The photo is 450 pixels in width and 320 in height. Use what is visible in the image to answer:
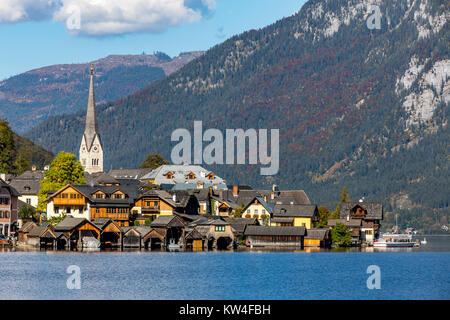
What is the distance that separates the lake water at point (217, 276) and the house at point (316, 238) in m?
21.8

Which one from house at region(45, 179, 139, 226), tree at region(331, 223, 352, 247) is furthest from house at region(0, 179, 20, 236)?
tree at region(331, 223, 352, 247)

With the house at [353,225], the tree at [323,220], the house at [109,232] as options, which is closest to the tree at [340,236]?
the tree at [323,220]

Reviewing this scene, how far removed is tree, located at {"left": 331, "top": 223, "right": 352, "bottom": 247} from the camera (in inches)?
6531

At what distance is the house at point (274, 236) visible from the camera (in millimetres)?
156500

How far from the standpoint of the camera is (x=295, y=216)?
171750 millimetres

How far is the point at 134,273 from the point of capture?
102250mm

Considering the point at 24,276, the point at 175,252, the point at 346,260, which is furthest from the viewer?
the point at 175,252

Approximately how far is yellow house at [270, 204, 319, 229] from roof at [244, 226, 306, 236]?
12.9 m

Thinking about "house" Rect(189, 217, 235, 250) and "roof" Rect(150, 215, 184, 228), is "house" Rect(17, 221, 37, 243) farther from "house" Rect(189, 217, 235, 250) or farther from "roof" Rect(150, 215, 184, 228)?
"house" Rect(189, 217, 235, 250)

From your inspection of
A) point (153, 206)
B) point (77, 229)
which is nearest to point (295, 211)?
point (153, 206)

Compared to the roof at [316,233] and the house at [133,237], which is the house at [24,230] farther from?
the roof at [316,233]
